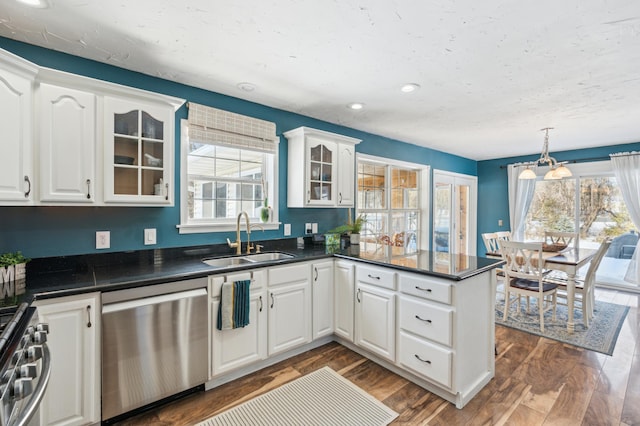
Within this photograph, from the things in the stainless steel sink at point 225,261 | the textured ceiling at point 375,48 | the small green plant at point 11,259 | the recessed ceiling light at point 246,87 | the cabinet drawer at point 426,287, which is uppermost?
the recessed ceiling light at point 246,87

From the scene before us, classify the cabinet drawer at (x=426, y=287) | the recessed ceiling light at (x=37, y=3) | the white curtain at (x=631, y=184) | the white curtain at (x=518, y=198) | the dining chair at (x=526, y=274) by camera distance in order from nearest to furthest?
1. the recessed ceiling light at (x=37, y=3)
2. the cabinet drawer at (x=426, y=287)
3. the dining chair at (x=526, y=274)
4. the white curtain at (x=631, y=184)
5. the white curtain at (x=518, y=198)

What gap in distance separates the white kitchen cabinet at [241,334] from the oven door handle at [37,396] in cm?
104

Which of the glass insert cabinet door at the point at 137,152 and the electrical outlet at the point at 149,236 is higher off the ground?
the glass insert cabinet door at the point at 137,152

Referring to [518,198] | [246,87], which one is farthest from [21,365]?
[518,198]

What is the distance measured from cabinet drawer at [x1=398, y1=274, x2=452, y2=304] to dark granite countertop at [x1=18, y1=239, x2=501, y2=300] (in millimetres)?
62

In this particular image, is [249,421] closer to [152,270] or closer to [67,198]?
[152,270]

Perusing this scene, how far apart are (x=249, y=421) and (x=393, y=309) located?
1.27 meters

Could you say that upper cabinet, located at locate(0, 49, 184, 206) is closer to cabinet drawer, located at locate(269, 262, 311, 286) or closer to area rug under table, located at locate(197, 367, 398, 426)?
cabinet drawer, located at locate(269, 262, 311, 286)

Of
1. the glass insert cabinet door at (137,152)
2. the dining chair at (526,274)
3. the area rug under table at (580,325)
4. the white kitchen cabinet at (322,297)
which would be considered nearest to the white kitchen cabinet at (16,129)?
the glass insert cabinet door at (137,152)

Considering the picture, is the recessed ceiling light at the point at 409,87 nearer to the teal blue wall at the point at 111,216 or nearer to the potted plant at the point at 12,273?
the teal blue wall at the point at 111,216

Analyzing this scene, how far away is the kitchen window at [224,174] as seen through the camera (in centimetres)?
269

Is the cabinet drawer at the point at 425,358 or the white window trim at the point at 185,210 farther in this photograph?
the white window trim at the point at 185,210

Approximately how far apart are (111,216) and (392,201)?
144 inches

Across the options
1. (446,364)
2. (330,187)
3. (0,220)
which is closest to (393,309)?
(446,364)
